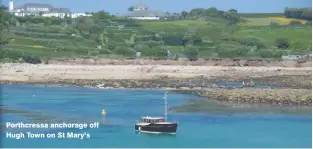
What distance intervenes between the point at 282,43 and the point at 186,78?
81.6 feet

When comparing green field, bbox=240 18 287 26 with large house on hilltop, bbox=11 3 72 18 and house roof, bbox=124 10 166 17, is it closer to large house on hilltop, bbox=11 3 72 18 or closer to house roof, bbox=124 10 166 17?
house roof, bbox=124 10 166 17

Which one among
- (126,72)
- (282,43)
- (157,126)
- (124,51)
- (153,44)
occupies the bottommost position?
(157,126)

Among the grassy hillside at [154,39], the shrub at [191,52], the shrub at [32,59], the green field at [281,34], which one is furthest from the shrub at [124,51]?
the green field at [281,34]

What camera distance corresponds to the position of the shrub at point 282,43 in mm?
76206

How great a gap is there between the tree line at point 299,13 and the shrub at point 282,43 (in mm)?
12754

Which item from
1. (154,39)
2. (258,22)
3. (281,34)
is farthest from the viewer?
(258,22)

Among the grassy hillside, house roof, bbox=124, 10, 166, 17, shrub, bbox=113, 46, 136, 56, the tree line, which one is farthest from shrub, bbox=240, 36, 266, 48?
house roof, bbox=124, 10, 166, 17

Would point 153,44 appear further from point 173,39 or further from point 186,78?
point 186,78

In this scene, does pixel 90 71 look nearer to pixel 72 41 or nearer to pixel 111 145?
pixel 72 41

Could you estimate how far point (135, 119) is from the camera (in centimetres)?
3344

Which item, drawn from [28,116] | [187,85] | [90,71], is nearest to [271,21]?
[90,71]

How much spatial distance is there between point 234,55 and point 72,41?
1423 cm

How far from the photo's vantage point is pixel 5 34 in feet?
233

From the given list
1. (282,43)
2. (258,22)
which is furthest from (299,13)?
(282,43)
